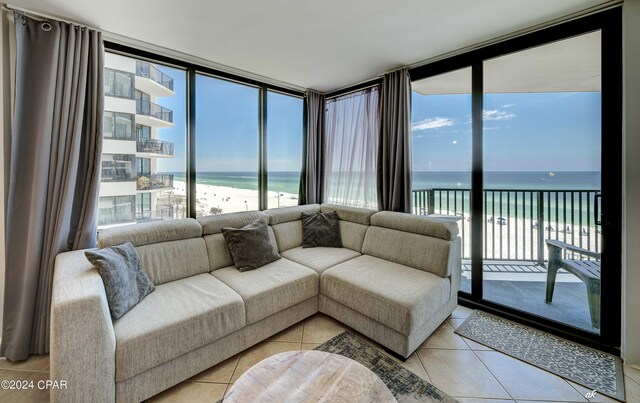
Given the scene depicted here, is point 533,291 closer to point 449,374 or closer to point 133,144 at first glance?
point 449,374

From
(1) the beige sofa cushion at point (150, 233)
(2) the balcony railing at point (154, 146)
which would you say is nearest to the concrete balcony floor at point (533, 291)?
(1) the beige sofa cushion at point (150, 233)

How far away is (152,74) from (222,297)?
2.36 m

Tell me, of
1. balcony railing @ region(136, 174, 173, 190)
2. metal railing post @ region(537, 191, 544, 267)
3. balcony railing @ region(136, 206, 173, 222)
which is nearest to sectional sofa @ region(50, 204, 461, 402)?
balcony railing @ region(136, 206, 173, 222)

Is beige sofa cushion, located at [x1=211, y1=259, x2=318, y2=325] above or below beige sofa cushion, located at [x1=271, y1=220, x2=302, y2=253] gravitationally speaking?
below

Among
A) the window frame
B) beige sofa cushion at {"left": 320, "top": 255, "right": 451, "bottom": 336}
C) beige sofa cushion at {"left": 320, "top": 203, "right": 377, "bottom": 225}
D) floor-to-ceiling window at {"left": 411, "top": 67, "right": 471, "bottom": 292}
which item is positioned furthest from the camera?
beige sofa cushion at {"left": 320, "top": 203, "right": 377, "bottom": 225}

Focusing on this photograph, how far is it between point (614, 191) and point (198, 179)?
3726mm

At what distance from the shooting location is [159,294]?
1.87m

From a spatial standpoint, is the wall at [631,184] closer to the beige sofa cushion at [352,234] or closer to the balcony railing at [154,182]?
the beige sofa cushion at [352,234]

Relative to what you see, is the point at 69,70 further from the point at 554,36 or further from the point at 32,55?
the point at 554,36

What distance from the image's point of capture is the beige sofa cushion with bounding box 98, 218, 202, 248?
1.98m

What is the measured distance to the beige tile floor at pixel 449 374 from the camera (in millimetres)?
1541

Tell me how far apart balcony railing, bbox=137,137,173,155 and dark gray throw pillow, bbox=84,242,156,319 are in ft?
3.67

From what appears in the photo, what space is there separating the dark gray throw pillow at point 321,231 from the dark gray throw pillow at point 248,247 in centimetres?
60

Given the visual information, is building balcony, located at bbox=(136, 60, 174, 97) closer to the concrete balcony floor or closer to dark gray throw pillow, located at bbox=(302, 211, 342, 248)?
dark gray throw pillow, located at bbox=(302, 211, 342, 248)
